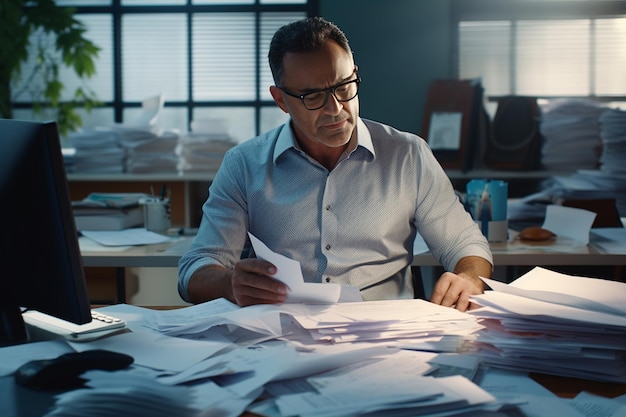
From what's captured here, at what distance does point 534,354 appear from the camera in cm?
115

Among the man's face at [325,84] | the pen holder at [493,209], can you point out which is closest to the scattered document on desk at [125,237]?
the man's face at [325,84]

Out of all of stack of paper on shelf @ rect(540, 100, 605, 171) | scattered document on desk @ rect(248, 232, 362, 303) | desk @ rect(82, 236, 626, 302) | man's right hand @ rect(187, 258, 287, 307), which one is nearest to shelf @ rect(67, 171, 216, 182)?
desk @ rect(82, 236, 626, 302)

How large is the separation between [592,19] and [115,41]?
289 centimetres

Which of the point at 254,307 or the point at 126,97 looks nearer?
the point at 254,307

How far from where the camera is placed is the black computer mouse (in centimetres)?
106

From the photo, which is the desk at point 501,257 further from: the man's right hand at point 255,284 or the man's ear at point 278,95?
the man's right hand at point 255,284

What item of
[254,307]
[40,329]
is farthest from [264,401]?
[40,329]

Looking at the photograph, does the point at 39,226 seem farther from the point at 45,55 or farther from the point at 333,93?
the point at 45,55

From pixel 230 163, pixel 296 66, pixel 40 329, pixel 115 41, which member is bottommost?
pixel 40 329

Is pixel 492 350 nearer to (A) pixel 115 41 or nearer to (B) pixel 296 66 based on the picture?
(B) pixel 296 66

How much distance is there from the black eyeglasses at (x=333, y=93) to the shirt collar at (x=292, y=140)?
0.16m

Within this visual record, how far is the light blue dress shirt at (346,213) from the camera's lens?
195cm

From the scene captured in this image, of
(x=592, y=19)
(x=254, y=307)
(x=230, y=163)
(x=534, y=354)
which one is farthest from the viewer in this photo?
(x=592, y=19)

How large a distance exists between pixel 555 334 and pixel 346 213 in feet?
2.85
